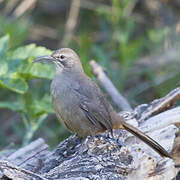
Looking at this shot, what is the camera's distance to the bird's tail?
4.99m

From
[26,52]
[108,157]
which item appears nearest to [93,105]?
[108,157]

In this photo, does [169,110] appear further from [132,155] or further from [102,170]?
[102,170]

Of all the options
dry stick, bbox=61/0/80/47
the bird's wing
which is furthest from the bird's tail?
dry stick, bbox=61/0/80/47

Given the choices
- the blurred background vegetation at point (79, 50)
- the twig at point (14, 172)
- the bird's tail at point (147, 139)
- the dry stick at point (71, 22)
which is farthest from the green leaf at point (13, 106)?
the dry stick at point (71, 22)

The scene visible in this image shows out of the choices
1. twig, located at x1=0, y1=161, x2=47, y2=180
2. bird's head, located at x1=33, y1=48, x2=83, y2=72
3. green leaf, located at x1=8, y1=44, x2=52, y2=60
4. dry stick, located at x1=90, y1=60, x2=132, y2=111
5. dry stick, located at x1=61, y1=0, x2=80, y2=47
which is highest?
dry stick, located at x1=61, y1=0, x2=80, y2=47

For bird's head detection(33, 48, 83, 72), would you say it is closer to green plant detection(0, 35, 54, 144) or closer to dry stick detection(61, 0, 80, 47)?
green plant detection(0, 35, 54, 144)

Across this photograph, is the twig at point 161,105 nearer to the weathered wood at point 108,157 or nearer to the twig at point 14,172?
the weathered wood at point 108,157

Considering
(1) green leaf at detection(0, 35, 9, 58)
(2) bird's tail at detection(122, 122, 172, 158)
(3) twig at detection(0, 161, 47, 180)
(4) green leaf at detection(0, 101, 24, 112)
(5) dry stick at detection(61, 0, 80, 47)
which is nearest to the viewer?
(3) twig at detection(0, 161, 47, 180)

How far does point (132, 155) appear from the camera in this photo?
4730 millimetres

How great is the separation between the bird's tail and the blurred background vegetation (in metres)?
1.27

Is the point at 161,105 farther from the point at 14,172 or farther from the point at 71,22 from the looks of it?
the point at 71,22

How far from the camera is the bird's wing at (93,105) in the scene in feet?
18.0

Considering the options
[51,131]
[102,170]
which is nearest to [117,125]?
[102,170]

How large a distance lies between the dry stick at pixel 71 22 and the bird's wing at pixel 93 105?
4129 millimetres
